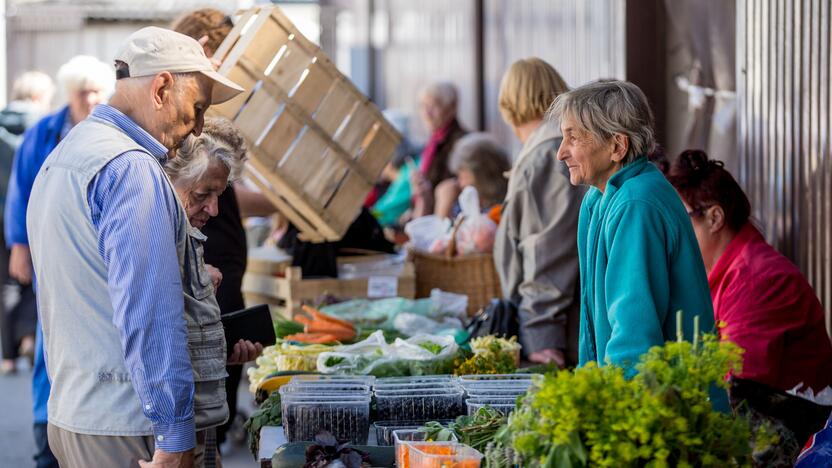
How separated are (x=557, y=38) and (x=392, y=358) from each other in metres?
4.47

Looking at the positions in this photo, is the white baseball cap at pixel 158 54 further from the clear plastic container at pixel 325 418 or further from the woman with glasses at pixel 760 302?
the woman with glasses at pixel 760 302

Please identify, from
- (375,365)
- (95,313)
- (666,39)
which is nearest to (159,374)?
(95,313)

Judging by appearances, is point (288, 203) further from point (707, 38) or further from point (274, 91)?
point (707, 38)

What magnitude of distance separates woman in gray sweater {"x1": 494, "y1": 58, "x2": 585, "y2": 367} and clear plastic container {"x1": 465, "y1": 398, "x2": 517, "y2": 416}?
1.39 meters

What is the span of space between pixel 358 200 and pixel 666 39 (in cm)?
213

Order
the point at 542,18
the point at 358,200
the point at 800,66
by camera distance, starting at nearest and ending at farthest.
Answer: the point at 800,66 → the point at 358,200 → the point at 542,18

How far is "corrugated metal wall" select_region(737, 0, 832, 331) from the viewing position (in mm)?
4543

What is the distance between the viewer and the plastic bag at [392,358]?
3.93 metres

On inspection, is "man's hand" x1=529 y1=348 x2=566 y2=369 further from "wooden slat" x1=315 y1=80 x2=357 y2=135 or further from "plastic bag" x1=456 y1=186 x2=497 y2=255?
"wooden slat" x1=315 y1=80 x2=357 y2=135

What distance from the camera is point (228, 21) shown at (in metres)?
5.10

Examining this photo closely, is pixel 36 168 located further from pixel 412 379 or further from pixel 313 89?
pixel 412 379

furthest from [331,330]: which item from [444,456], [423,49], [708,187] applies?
[423,49]

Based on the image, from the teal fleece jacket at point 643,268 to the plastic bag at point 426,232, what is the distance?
9.97ft

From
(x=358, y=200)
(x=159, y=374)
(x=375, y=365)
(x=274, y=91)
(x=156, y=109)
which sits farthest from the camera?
(x=358, y=200)
